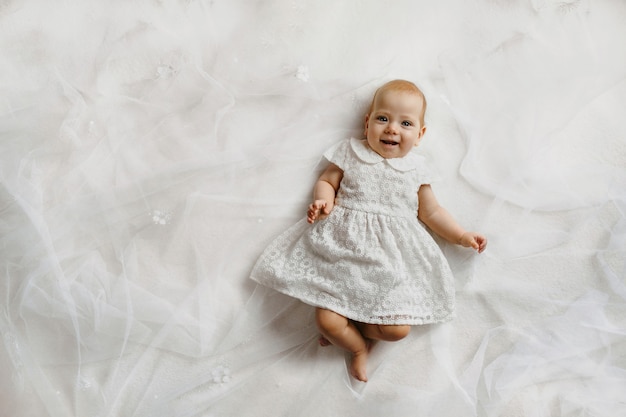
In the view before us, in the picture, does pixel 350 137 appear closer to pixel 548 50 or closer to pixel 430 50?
pixel 430 50

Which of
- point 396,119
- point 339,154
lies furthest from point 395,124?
point 339,154

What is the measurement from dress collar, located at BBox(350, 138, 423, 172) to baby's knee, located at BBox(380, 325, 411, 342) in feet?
1.16

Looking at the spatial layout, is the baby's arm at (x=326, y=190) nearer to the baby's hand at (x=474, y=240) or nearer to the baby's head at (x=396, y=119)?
the baby's head at (x=396, y=119)

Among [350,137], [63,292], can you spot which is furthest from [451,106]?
[63,292]

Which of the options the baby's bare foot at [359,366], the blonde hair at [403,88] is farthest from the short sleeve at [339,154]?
the baby's bare foot at [359,366]

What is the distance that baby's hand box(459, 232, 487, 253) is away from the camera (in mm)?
1298

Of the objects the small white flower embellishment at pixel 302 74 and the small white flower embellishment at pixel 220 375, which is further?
the small white flower embellishment at pixel 302 74

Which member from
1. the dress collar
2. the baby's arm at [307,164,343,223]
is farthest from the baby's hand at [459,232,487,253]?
the baby's arm at [307,164,343,223]

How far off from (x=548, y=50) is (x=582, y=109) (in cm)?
17

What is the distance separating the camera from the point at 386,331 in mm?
1240

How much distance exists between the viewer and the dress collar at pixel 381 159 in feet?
4.37

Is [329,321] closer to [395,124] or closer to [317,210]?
[317,210]

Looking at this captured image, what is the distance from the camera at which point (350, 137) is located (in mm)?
1405

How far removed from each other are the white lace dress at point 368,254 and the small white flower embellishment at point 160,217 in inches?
9.2
